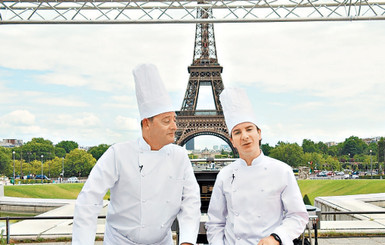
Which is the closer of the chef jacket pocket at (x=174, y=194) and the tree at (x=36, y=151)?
the chef jacket pocket at (x=174, y=194)

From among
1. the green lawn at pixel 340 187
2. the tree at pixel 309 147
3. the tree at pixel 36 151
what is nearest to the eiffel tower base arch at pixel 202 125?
the green lawn at pixel 340 187

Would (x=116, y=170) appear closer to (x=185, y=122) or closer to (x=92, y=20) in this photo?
(x=92, y=20)

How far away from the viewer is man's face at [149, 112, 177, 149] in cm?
258

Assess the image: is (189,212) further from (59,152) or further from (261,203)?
(59,152)

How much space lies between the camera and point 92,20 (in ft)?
33.1

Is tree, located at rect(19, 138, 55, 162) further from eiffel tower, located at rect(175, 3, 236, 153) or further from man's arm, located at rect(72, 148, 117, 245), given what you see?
man's arm, located at rect(72, 148, 117, 245)

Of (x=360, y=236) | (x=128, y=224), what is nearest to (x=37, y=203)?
(x=360, y=236)

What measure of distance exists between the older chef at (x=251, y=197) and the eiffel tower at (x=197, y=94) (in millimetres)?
36211

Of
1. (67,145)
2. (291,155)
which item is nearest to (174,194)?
(291,155)

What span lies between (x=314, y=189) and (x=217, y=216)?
25.0 m

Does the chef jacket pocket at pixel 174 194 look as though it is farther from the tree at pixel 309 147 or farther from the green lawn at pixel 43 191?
the tree at pixel 309 147

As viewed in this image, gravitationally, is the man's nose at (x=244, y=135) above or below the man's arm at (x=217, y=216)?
above

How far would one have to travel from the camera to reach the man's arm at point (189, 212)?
2514 mm

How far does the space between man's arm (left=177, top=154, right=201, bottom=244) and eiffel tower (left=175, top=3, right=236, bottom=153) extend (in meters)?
36.2
